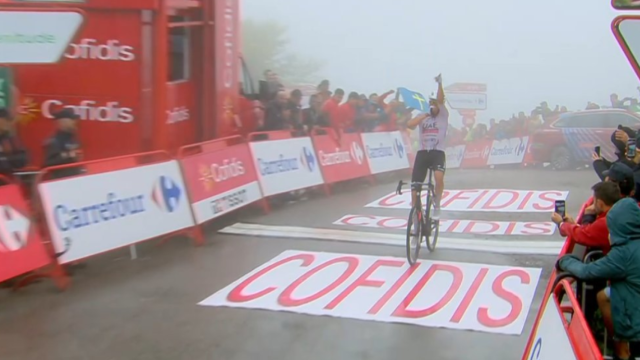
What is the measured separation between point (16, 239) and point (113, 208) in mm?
1357

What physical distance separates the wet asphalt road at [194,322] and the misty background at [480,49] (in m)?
14.5

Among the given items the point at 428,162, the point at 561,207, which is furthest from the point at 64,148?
the point at 561,207

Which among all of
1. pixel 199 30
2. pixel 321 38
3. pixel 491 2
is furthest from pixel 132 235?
pixel 491 2

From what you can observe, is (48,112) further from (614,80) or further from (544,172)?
(614,80)

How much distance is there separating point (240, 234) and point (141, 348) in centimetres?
449

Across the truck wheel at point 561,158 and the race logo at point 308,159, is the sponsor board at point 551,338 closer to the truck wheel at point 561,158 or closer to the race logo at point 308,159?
the race logo at point 308,159

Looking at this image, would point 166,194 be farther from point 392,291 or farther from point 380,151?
point 380,151

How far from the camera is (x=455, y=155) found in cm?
2361

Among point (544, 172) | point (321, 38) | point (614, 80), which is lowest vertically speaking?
point (544, 172)

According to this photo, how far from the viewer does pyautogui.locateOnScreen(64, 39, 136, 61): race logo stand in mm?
11047

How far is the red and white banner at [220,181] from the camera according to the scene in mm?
9969

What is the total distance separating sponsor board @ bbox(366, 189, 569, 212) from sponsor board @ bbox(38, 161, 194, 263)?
4.46m

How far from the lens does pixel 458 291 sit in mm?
7320

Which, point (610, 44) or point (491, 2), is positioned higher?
point (491, 2)
